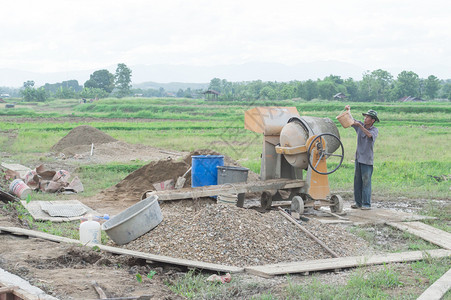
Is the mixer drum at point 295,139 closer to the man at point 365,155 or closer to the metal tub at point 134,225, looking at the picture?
the man at point 365,155

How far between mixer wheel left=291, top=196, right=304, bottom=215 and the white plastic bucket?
5065 mm

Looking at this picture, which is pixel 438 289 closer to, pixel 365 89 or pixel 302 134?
pixel 302 134

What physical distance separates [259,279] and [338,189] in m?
6.44

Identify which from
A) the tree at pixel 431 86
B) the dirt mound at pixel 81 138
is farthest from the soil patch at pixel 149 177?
the tree at pixel 431 86

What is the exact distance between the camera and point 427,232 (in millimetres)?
7320

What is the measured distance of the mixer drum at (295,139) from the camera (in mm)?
8414

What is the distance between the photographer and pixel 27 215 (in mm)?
8414

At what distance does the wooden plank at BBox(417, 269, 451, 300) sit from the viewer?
4559 millimetres

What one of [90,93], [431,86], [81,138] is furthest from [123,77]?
[81,138]

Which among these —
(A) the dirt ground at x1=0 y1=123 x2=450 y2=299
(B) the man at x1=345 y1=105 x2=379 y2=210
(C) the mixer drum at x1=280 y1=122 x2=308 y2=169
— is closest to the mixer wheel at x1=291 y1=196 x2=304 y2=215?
(C) the mixer drum at x1=280 y1=122 x2=308 y2=169

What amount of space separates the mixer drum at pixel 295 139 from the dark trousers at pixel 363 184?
3.56ft

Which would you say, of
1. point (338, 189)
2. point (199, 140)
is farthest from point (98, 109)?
point (338, 189)

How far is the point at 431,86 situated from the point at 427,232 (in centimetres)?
7812

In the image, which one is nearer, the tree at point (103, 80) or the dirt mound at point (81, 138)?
the dirt mound at point (81, 138)
